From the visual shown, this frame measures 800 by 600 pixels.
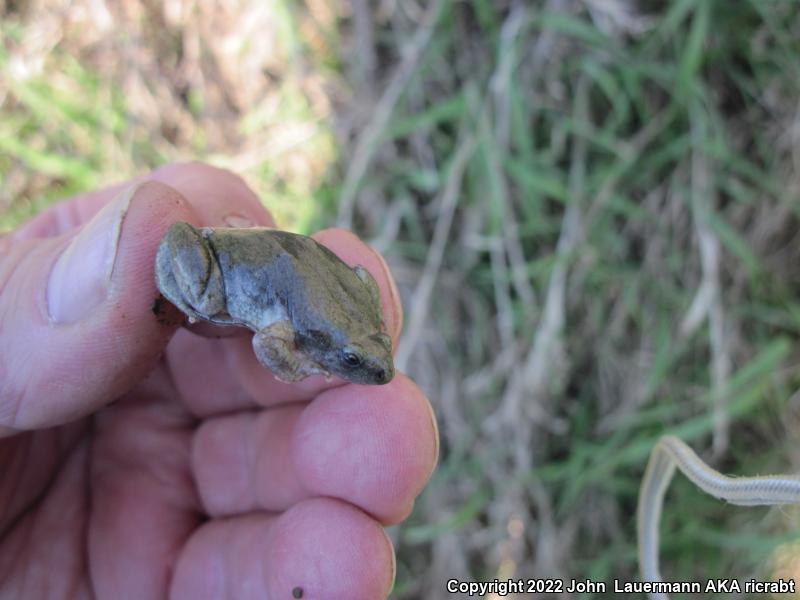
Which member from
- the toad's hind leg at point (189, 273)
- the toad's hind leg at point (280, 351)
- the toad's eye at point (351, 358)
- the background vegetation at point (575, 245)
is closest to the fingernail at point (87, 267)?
the toad's hind leg at point (189, 273)

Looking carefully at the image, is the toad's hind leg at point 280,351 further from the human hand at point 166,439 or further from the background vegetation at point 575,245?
the background vegetation at point 575,245

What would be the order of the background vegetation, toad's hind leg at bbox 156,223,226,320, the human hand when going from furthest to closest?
the background vegetation < the human hand < toad's hind leg at bbox 156,223,226,320

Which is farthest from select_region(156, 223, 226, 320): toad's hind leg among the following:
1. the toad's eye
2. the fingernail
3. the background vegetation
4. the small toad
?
the background vegetation

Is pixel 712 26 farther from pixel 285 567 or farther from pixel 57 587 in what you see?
pixel 57 587

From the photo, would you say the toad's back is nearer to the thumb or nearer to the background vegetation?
the thumb

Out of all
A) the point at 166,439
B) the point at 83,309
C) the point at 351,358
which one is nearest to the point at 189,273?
the point at 83,309

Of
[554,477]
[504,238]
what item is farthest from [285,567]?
[504,238]

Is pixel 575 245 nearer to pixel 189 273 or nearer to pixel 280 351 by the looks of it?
pixel 280 351
